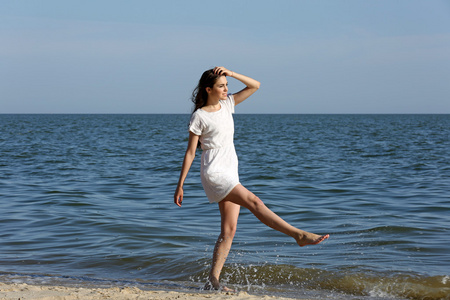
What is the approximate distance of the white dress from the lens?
468 centimetres

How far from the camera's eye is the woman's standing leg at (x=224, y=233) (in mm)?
4871

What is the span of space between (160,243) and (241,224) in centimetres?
169

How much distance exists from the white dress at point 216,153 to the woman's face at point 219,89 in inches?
6.1

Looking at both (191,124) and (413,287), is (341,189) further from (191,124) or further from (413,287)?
(191,124)

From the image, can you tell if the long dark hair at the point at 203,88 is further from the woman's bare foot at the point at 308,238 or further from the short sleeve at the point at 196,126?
the woman's bare foot at the point at 308,238

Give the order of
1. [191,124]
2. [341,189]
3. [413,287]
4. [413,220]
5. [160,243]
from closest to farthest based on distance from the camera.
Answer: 1. [191,124]
2. [413,287]
3. [160,243]
4. [413,220]
5. [341,189]

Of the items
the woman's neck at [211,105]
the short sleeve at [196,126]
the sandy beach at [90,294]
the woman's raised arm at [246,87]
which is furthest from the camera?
the woman's raised arm at [246,87]

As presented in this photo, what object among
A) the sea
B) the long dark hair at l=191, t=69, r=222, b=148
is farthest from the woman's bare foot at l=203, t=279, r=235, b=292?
the long dark hair at l=191, t=69, r=222, b=148

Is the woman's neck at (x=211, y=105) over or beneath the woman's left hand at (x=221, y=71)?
beneath

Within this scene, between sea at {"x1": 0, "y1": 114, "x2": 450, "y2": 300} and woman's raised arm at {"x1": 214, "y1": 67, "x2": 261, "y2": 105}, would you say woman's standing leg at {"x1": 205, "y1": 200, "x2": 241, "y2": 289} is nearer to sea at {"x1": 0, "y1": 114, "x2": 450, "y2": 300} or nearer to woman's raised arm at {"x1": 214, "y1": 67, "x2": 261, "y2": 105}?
sea at {"x1": 0, "y1": 114, "x2": 450, "y2": 300}

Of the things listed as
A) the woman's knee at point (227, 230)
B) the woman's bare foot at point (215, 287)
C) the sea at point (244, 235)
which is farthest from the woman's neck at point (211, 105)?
the sea at point (244, 235)

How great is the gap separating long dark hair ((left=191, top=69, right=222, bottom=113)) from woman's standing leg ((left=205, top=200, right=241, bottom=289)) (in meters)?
0.92

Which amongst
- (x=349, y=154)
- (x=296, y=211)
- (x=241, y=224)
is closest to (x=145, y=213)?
(x=241, y=224)

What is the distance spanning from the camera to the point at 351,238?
7551 mm
